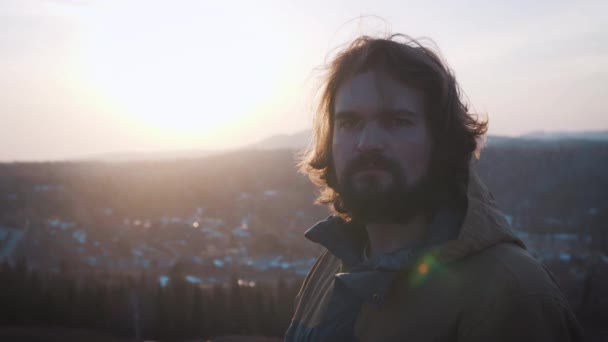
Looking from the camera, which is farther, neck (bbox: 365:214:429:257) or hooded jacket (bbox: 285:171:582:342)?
neck (bbox: 365:214:429:257)

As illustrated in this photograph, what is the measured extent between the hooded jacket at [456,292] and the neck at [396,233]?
143 millimetres

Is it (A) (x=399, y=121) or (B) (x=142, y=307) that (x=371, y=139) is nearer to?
(A) (x=399, y=121)

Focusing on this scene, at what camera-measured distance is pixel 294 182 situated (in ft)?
64.2

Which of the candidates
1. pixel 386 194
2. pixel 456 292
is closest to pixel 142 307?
pixel 386 194

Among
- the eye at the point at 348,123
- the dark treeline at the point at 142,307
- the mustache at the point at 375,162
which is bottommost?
the dark treeline at the point at 142,307

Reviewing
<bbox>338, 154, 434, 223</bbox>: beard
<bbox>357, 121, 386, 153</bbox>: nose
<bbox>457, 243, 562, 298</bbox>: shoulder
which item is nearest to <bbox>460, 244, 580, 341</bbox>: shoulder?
<bbox>457, 243, 562, 298</bbox>: shoulder

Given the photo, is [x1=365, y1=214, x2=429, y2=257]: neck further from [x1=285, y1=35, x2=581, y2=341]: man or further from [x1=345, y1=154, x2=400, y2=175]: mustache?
[x1=345, y1=154, x2=400, y2=175]: mustache

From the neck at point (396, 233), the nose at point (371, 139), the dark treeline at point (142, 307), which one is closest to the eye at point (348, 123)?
the nose at point (371, 139)

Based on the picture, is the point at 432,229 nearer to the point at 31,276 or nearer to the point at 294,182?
the point at 31,276

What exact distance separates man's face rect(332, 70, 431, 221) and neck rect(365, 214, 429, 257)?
0.07 m

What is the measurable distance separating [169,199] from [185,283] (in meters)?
10.2

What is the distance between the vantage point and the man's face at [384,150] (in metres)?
2.19

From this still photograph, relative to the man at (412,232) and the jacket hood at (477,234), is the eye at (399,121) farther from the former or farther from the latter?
the jacket hood at (477,234)

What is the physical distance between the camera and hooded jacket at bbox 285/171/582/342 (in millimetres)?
1553
